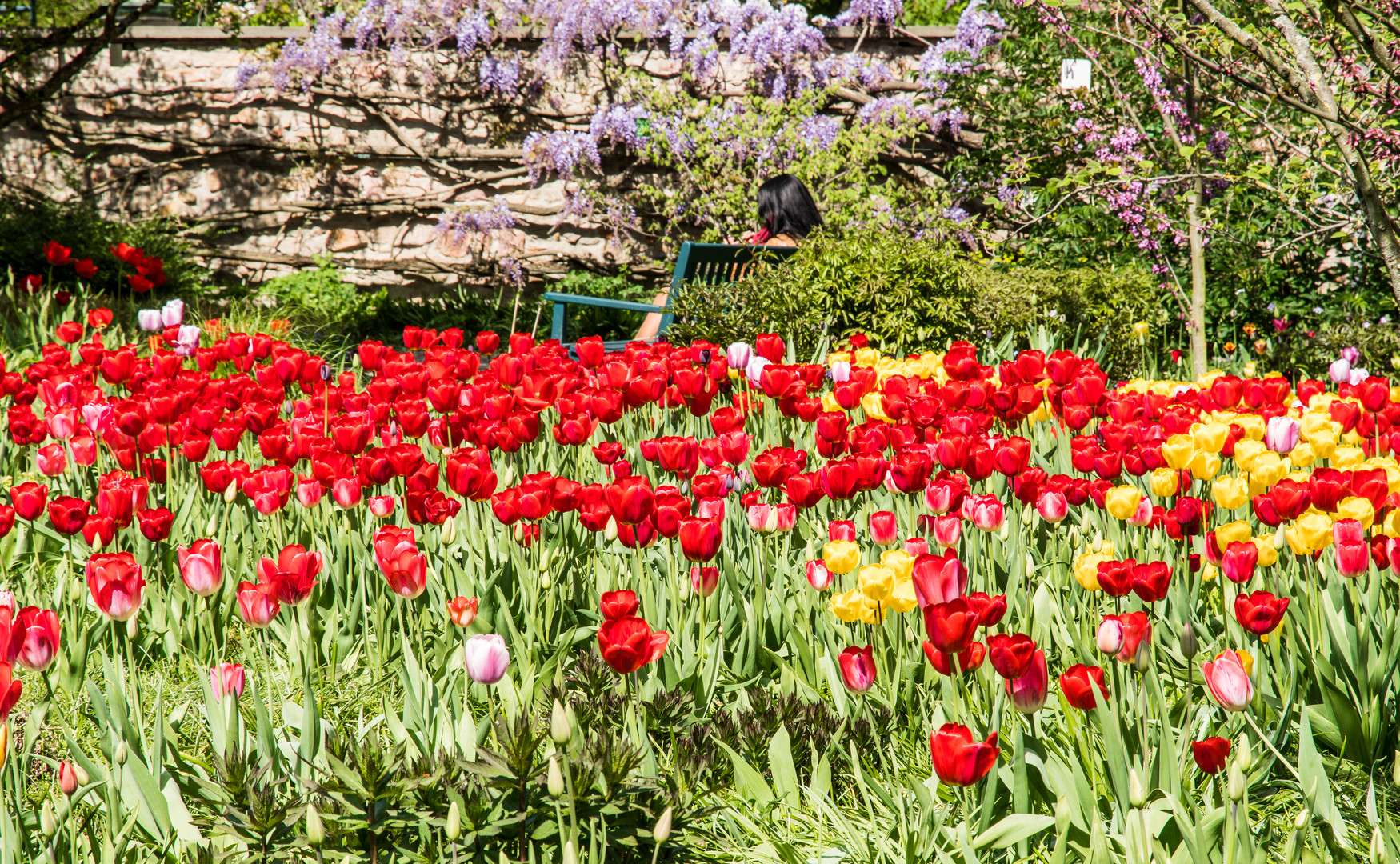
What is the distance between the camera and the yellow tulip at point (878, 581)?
1.62m

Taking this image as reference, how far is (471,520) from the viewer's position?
2426mm

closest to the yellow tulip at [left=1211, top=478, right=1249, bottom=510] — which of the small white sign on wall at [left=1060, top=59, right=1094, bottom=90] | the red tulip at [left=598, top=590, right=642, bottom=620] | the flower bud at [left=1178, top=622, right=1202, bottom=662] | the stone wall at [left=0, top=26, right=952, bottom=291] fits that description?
the flower bud at [left=1178, top=622, right=1202, bottom=662]

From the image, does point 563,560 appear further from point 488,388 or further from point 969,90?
point 969,90

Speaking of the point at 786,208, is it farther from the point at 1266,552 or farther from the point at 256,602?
the point at 256,602

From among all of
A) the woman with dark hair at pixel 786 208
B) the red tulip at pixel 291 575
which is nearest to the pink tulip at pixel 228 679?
the red tulip at pixel 291 575

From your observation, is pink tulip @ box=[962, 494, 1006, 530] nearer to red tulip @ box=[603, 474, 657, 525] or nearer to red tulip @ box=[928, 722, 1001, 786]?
red tulip @ box=[603, 474, 657, 525]

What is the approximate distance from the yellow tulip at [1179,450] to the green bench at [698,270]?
3201 millimetres

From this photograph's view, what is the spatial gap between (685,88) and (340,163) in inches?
123

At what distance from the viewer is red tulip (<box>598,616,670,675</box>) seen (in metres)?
1.40

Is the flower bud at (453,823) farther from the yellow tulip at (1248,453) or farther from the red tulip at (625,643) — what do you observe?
the yellow tulip at (1248,453)

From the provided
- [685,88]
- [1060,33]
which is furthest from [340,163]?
[1060,33]

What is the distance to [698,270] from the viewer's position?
224 inches

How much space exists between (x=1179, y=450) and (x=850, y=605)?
33.3 inches

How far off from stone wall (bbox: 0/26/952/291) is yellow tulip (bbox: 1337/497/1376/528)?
7.81m
